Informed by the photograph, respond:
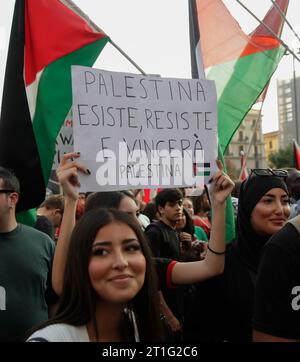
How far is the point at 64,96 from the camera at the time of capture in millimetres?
3721

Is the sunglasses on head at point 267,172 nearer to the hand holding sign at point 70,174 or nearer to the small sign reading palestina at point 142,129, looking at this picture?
the small sign reading palestina at point 142,129

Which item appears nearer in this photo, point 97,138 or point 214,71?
point 97,138

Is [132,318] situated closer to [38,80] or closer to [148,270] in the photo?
[148,270]

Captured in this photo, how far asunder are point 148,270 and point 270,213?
3.70 feet

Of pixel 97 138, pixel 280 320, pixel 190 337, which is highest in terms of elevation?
pixel 97 138

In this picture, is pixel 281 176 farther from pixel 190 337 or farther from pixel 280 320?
pixel 280 320

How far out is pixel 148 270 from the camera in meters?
2.21

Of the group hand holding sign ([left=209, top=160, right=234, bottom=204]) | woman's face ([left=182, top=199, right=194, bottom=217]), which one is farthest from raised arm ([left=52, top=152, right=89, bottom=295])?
woman's face ([left=182, top=199, right=194, bottom=217])

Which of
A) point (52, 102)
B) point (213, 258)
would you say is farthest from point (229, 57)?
point (213, 258)

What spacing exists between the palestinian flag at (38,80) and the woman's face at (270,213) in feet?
4.42

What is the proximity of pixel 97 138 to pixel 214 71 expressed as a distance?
2948mm

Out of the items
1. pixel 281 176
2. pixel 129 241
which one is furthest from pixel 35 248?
pixel 281 176

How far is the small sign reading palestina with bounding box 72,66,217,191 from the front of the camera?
312 centimetres

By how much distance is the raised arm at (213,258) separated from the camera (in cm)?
291
